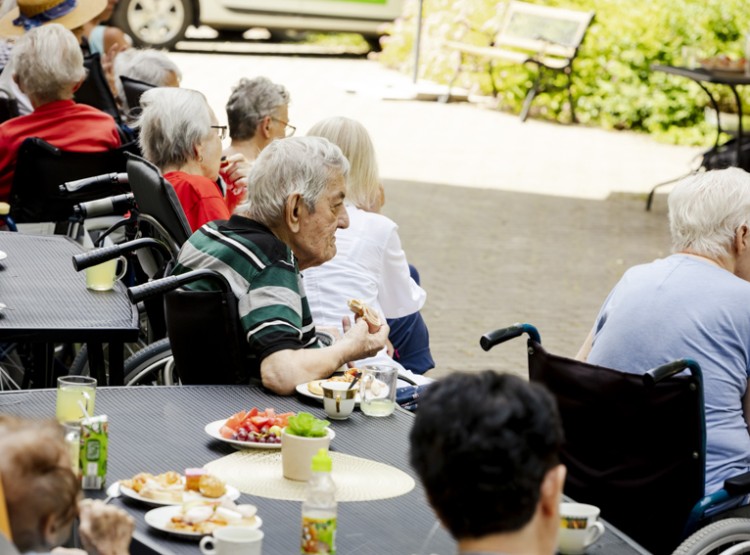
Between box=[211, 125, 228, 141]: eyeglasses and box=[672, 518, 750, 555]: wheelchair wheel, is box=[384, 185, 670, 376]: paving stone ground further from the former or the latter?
box=[672, 518, 750, 555]: wheelchair wheel

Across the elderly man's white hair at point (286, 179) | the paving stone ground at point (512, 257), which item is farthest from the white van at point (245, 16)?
the elderly man's white hair at point (286, 179)

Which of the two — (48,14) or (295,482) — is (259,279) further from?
(48,14)

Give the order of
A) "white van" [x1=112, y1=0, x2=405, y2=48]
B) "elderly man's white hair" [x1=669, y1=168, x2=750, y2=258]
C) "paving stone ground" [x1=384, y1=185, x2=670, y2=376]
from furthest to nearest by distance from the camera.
A: "white van" [x1=112, y1=0, x2=405, y2=48], "paving stone ground" [x1=384, y1=185, x2=670, y2=376], "elderly man's white hair" [x1=669, y1=168, x2=750, y2=258]

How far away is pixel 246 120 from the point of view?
6277mm

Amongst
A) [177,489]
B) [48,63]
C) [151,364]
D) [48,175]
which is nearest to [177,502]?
[177,489]

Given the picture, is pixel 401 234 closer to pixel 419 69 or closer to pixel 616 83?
pixel 616 83

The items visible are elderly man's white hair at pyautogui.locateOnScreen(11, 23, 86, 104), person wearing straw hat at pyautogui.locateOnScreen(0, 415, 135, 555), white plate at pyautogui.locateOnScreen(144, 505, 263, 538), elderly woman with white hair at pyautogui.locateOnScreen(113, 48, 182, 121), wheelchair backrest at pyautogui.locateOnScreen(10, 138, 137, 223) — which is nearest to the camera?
person wearing straw hat at pyautogui.locateOnScreen(0, 415, 135, 555)

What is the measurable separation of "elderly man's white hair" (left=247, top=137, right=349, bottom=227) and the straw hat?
4611 mm

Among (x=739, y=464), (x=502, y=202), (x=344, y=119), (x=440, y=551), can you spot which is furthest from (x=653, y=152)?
(x=440, y=551)

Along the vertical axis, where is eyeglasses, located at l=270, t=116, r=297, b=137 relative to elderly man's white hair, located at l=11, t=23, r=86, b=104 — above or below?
below

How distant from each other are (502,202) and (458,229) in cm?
125

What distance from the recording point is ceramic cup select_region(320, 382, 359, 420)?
10.8ft

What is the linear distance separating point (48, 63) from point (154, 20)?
1173cm

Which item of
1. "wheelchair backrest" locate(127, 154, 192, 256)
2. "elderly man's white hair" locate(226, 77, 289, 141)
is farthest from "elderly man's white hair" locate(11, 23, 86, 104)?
"wheelchair backrest" locate(127, 154, 192, 256)
